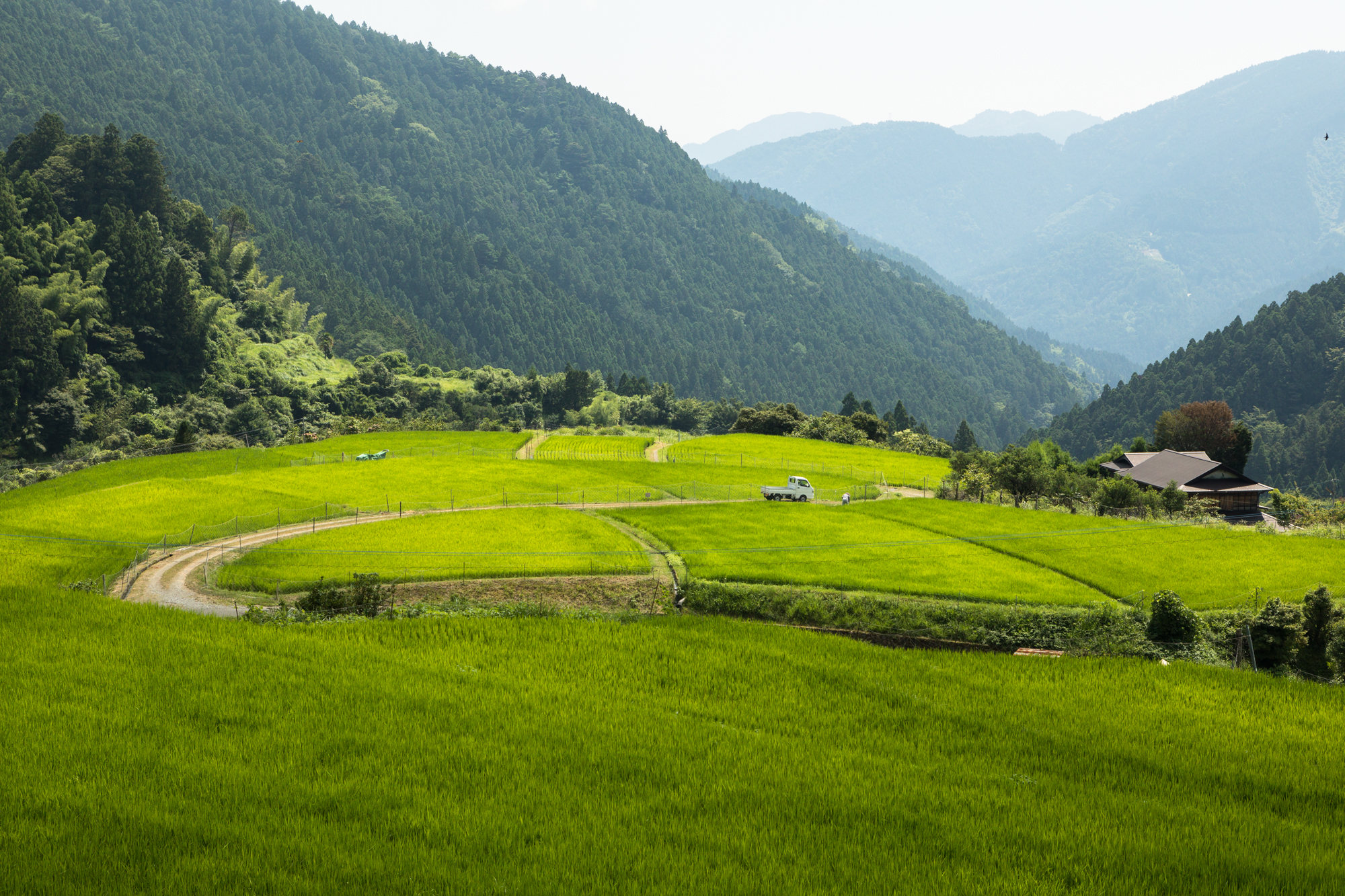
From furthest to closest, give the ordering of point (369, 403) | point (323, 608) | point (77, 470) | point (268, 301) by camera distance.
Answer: point (268, 301) < point (369, 403) < point (77, 470) < point (323, 608)

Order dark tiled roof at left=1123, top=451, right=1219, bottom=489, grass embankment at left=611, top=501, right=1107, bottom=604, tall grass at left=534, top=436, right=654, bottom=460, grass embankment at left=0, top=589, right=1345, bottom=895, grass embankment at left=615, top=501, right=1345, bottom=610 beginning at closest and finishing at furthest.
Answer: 1. grass embankment at left=0, top=589, right=1345, bottom=895
2. grass embankment at left=611, top=501, right=1107, bottom=604
3. grass embankment at left=615, top=501, right=1345, bottom=610
4. dark tiled roof at left=1123, top=451, right=1219, bottom=489
5. tall grass at left=534, top=436, right=654, bottom=460

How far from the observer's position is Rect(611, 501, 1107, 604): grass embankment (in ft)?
126

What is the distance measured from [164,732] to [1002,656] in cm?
1839

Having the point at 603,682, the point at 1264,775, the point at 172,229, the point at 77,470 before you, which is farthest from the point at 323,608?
the point at 172,229

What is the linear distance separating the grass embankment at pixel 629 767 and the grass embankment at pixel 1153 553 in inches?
873

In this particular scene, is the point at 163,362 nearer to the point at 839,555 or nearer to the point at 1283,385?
the point at 839,555

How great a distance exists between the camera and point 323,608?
2694cm

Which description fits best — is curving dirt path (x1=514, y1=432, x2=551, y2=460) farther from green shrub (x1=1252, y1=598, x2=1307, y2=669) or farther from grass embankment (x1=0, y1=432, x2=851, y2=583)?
green shrub (x1=1252, y1=598, x2=1307, y2=669)

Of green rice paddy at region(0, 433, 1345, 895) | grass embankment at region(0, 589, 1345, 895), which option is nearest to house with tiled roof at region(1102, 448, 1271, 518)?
green rice paddy at region(0, 433, 1345, 895)

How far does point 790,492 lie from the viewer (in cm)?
6544

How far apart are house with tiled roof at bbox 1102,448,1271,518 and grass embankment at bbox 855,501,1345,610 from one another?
25931 millimetres

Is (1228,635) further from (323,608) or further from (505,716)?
(323,608)

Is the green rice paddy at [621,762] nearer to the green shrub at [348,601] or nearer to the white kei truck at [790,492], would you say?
the green shrub at [348,601]

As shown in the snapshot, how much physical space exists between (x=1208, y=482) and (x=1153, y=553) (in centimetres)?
3766
